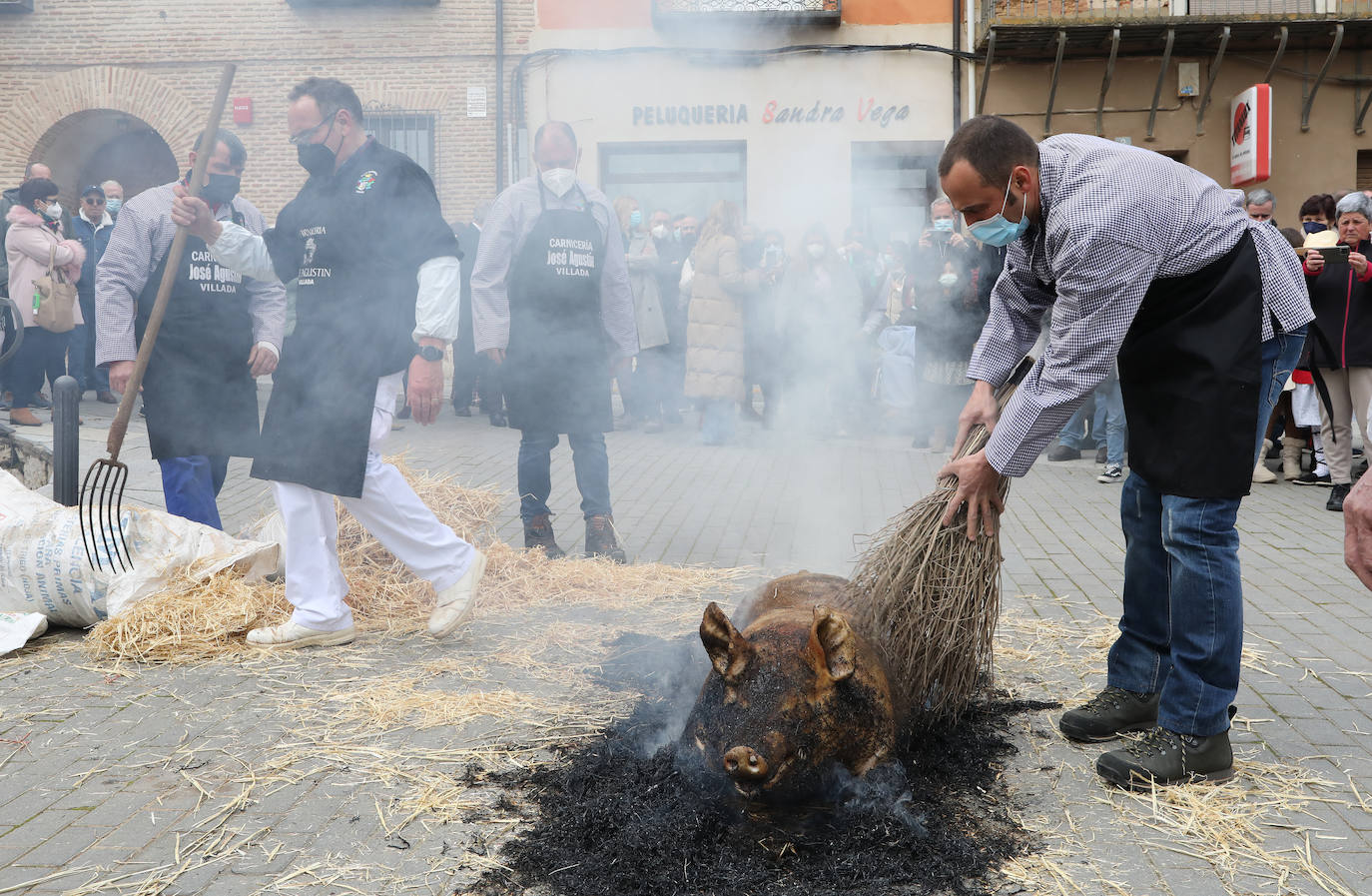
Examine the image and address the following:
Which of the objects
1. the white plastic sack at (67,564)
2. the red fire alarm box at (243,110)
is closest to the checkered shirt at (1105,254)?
the white plastic sack at (67,564)

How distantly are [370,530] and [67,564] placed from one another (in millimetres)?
1275

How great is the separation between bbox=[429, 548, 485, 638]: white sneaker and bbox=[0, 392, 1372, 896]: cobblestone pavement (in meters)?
0.10

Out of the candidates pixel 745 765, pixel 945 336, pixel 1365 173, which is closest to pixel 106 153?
pixel 945 336

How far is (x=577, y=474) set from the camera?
5.98 meters

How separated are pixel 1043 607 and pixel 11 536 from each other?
14.9ft

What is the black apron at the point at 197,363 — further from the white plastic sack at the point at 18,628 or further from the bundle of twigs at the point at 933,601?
the bundle of twigs at the point at 933,601

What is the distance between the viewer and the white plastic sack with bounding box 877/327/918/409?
10.7 meters

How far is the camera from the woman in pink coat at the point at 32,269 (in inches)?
418

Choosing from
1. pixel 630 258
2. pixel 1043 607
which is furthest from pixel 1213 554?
pixel 630 258

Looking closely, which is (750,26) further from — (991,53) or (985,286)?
(991,53)

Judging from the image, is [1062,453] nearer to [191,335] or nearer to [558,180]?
[558,180]

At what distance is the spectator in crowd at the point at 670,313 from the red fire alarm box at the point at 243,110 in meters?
7.06

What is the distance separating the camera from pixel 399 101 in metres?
16.5

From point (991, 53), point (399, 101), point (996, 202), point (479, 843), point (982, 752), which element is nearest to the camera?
point (479, 843)
